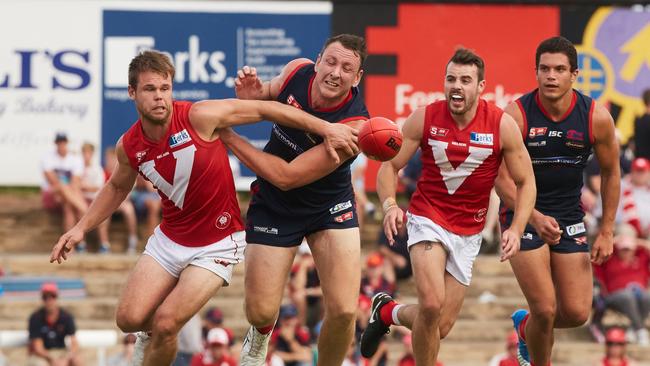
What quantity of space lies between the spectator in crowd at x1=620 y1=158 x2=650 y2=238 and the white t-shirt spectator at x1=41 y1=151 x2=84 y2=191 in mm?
7366

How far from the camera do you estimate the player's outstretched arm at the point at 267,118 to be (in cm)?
994

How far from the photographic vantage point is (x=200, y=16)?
20.8m

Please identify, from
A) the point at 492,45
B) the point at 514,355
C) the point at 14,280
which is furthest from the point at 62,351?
the point at 492,45

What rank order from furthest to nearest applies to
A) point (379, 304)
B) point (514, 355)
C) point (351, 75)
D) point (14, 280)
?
point (14, 280) → point (514, 355) → point (379, 304) → point (351, 75)

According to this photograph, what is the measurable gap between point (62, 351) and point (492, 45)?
27.8 feet

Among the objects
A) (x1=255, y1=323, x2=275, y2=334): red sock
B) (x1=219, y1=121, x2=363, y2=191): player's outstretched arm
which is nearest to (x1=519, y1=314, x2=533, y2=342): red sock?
(x1=255, y1=323, x2=275, y2=334): red sock

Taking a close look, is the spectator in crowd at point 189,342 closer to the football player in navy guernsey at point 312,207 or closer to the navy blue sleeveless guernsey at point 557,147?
the football player in navy guernsey at point 312,207

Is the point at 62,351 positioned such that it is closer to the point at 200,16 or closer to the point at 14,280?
the point at 14,280

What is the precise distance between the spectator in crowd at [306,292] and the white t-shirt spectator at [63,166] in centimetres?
358

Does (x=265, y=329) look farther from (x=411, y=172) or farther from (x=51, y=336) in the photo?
(x=411, y=172)

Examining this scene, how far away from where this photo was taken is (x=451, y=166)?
10.8 metres

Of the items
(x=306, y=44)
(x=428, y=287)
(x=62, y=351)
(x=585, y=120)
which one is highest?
(x=306, y=44)

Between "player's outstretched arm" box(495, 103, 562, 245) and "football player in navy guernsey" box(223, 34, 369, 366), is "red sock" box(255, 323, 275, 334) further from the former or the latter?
"player's outstretched arm" box(495, 103, 562, 245)

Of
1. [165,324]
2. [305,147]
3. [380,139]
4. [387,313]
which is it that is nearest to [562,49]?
[380,139]
